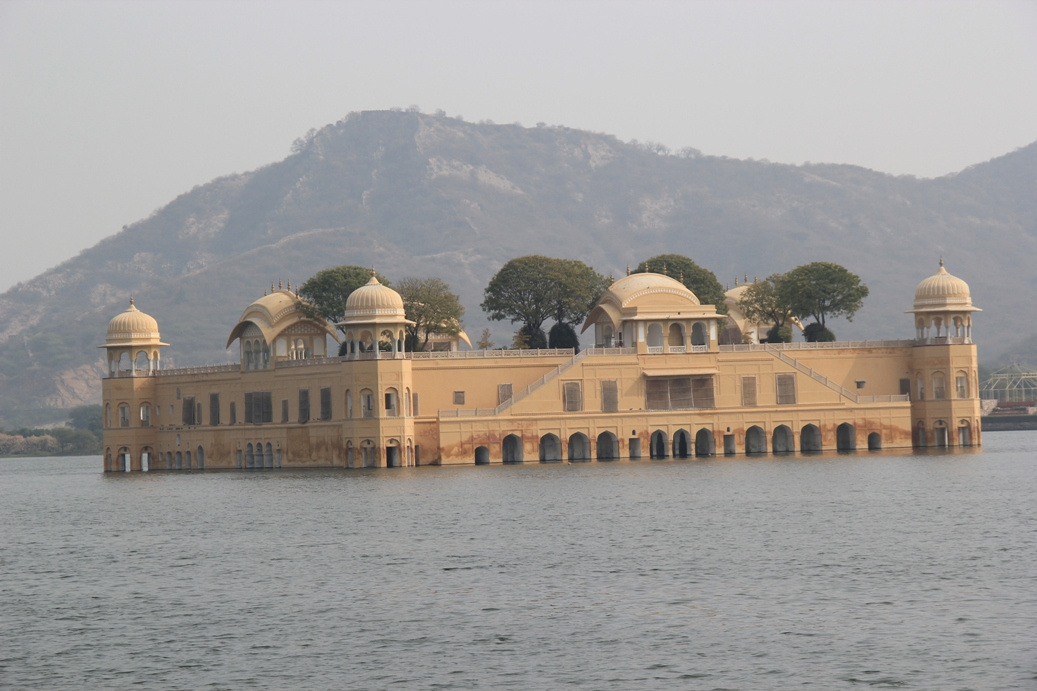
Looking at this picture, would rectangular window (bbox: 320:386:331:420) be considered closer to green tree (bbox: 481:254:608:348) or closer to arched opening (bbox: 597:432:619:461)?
arched opening (bbox: 597:432:619:461)

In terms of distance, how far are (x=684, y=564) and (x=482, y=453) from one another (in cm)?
4120

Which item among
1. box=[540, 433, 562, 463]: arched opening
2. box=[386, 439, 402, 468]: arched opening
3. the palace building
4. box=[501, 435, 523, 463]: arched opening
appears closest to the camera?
box=[386, 439, 402, 468]: arched opening

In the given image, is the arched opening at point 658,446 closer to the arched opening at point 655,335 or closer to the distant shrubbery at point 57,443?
the arched opening at point 655,335

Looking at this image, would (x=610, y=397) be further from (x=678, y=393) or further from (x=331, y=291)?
(x=331, y=291)

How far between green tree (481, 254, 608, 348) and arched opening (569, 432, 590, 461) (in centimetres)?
1151

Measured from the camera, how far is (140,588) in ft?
123

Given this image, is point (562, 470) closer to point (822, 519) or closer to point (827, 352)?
point (827, 352)

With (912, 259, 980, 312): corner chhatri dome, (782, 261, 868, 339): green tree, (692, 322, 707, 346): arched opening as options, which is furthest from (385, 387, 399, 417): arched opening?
(912, 259, 980, 312): corner chhatri dome

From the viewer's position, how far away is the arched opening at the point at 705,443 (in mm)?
81000

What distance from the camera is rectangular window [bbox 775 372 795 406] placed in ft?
267

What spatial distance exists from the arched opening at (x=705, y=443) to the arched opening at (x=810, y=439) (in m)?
4.65

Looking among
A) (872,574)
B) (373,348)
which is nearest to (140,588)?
(872,574)

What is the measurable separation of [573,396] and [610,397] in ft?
6.10

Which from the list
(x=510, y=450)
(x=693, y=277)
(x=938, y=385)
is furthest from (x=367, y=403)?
(x=938, y=385)
